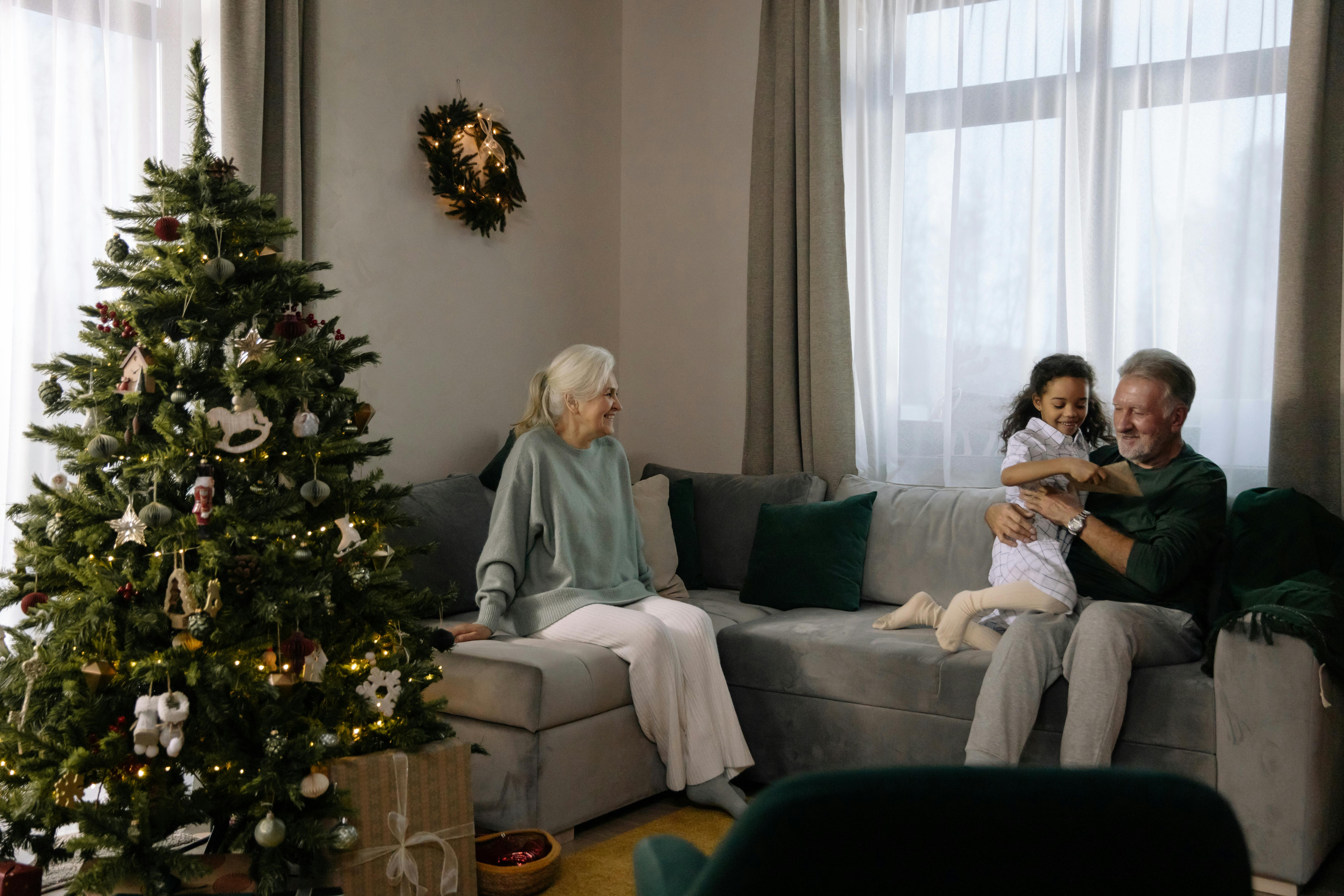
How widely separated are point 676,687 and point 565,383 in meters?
0.93

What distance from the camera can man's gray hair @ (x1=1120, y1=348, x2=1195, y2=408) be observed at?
286 centimetres

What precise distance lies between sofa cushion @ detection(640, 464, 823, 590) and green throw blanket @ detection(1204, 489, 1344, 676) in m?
1.22

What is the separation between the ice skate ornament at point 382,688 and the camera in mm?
2102

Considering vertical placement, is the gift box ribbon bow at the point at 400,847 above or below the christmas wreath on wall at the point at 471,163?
below

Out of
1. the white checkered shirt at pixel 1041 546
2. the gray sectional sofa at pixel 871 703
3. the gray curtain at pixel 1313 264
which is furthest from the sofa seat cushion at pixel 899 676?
the gray curtain at pixel 1313 264

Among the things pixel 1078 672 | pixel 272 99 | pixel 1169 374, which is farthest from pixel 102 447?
pixel 1169 374

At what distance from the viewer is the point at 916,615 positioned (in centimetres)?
308

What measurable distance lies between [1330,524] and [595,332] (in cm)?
288

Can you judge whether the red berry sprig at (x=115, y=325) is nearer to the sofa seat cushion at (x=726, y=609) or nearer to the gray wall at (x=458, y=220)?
the gray wall at (x=458, y=220)

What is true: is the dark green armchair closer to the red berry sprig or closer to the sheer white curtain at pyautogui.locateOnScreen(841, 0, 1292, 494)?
the red berry sprig

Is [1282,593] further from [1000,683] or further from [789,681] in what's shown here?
[789,681]

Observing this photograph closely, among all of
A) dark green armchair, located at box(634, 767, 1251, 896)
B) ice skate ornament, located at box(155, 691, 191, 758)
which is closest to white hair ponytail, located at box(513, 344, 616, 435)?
ice skate ornament, located at box(155, 691, 191, 758)

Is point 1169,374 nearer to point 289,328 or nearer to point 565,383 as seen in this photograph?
point 565,383

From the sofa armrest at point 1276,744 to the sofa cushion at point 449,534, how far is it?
2008mm
